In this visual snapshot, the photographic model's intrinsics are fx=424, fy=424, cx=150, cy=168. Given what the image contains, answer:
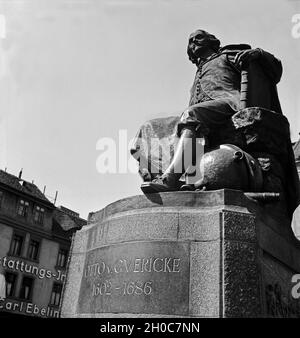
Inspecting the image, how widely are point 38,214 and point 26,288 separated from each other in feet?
22.3

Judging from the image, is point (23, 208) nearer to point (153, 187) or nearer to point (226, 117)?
point (226, 117)

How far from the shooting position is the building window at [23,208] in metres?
37.3

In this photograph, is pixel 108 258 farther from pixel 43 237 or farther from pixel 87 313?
pixel 43 237

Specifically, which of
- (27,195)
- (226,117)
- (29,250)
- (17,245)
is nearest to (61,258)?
(29,250)

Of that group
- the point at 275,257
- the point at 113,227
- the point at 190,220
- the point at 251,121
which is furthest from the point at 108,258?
the point at 251,121

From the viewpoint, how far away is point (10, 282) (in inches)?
1351

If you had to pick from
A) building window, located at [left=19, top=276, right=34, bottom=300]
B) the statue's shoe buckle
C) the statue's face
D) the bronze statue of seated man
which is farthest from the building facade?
the statue's shoe buckle

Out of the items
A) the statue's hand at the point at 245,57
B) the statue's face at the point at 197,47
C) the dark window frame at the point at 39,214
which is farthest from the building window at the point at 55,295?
the statue's hand at the point at 245,57

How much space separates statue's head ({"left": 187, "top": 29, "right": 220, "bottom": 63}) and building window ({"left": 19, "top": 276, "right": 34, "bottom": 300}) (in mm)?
31803

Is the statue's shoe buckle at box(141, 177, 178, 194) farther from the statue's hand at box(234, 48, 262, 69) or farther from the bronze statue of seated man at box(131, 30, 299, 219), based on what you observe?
the statue's hand at box(234, 48, 262, 69)

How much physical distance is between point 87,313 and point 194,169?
2.28m
